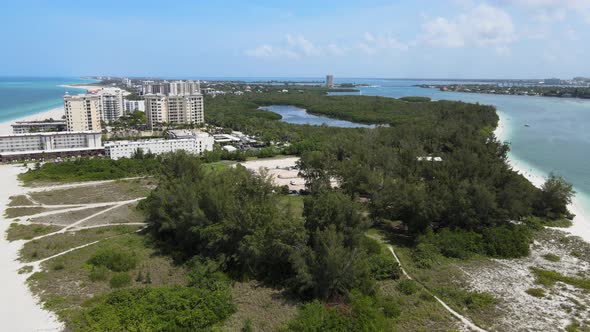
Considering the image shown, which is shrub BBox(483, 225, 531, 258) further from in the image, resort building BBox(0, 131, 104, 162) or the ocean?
resort building BBox(0, 131, 104, 162)

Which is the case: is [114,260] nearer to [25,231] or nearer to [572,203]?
[25,231]

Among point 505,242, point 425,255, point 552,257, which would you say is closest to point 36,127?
point 425,255

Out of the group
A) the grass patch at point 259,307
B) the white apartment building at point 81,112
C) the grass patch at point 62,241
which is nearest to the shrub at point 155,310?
the grass patch at point 259,307

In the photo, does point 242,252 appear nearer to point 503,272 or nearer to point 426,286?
point 426,286

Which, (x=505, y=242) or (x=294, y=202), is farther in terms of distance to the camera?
(x=294, y=202)

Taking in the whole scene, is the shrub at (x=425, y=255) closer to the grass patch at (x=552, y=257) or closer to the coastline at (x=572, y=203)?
the grass patch at (x=552, y=257)

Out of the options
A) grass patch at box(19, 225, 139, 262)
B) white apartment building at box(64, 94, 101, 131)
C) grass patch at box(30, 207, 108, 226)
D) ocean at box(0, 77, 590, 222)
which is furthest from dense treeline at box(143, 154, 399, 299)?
white apartment building at box(64, 94, 101, 131)

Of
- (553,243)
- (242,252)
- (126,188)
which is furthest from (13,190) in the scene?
(553,243)
